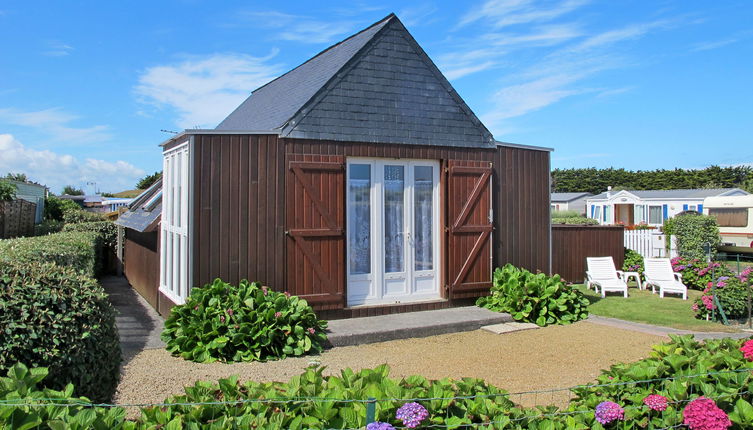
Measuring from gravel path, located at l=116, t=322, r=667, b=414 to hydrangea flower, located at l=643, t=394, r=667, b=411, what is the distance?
4.98 feet

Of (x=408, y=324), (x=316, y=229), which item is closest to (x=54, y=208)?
(x=316, y=229)

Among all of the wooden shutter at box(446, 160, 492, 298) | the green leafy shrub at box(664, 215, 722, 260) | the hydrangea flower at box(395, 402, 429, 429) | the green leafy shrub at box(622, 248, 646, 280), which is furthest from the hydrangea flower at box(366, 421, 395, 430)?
the green leafy shrub at box(664, 215, 722, 260)

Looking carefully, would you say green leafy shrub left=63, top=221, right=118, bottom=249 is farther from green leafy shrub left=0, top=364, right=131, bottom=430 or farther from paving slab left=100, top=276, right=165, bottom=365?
green leafy shrub left=0, top=364, right=131, bottom=430

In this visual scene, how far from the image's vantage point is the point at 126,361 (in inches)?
241

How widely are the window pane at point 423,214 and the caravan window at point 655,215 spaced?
25036 mm

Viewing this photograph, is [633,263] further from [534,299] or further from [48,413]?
[48,413]

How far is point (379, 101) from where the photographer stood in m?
8.48

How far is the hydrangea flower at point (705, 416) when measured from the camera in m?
3.21

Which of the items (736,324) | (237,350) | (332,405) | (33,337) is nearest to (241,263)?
(237,350)

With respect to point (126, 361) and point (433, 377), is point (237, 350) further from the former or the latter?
point (433, 377)

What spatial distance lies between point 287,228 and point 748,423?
5700 mm

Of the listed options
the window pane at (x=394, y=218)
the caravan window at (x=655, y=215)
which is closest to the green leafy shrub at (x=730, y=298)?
the window pane at (x=394, y=218)

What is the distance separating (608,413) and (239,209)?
547 centimetres

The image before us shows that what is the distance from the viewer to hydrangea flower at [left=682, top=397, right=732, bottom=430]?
3.21m
